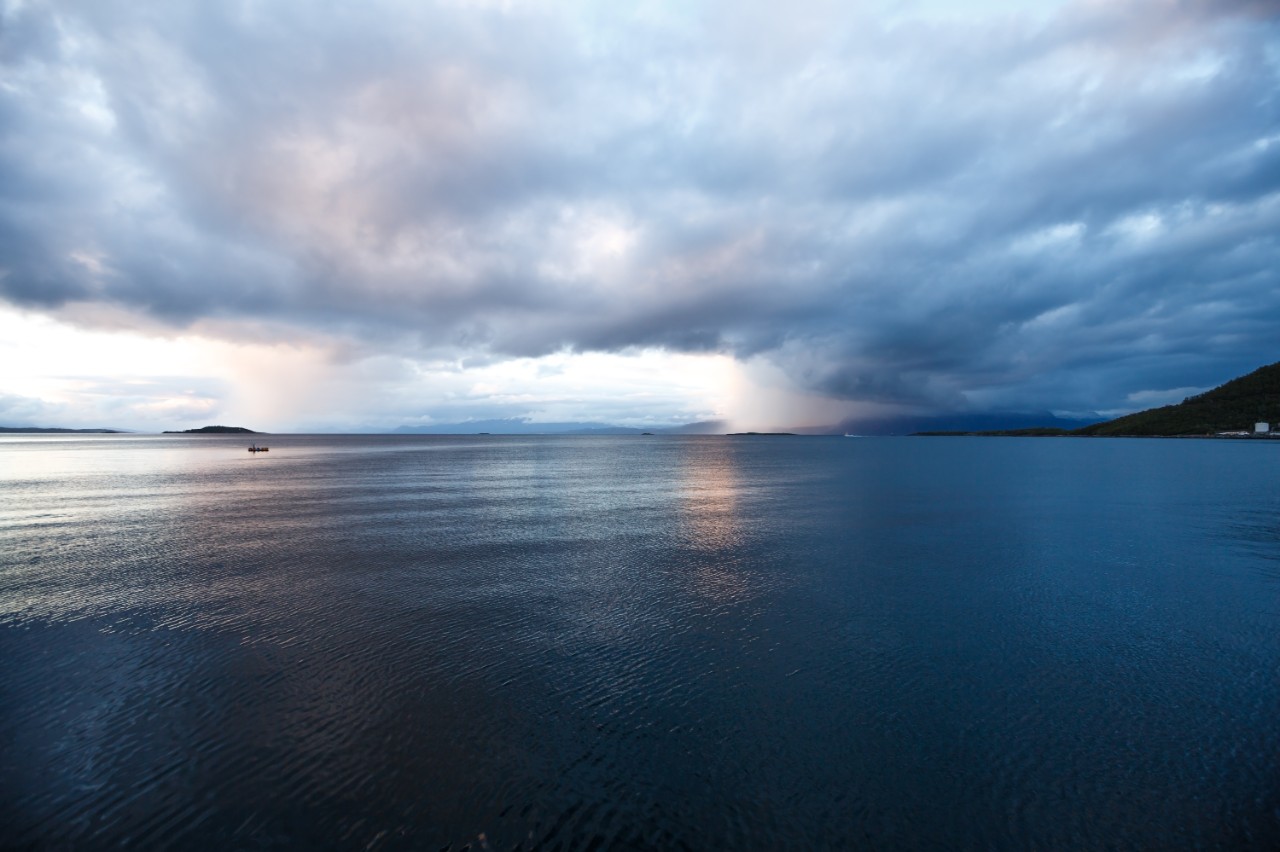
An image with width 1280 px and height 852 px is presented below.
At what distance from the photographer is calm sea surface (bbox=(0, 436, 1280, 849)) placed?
10.9 m

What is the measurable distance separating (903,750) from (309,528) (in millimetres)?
40651

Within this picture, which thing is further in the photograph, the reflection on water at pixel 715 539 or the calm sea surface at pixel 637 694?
the reflection on water at pixel 715 539

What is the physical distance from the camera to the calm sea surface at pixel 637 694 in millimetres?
10852

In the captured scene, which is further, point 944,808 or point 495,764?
point 495,764

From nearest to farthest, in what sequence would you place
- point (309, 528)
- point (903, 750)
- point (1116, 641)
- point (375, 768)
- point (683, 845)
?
point (683, 845)
point (375, 768)
point (903, 750)
point (1116, 641)
point (309, 528)

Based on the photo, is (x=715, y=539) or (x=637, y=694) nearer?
(x=637, y=694)

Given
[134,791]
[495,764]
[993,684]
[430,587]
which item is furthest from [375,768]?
[993,684]

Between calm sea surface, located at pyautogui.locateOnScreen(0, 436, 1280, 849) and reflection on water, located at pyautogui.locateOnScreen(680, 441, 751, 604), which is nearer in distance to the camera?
calm sea surface, located at pyautogui.locateOnScreen(0, 436, 1280, 849)

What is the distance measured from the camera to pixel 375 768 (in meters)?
12.1

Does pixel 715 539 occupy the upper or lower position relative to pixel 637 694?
upper

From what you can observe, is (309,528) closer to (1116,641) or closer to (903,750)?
(903,750)

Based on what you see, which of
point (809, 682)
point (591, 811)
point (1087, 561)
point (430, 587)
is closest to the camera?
point (591, 811)

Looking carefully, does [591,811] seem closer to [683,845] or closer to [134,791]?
[683,845]

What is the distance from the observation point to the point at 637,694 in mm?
15680
